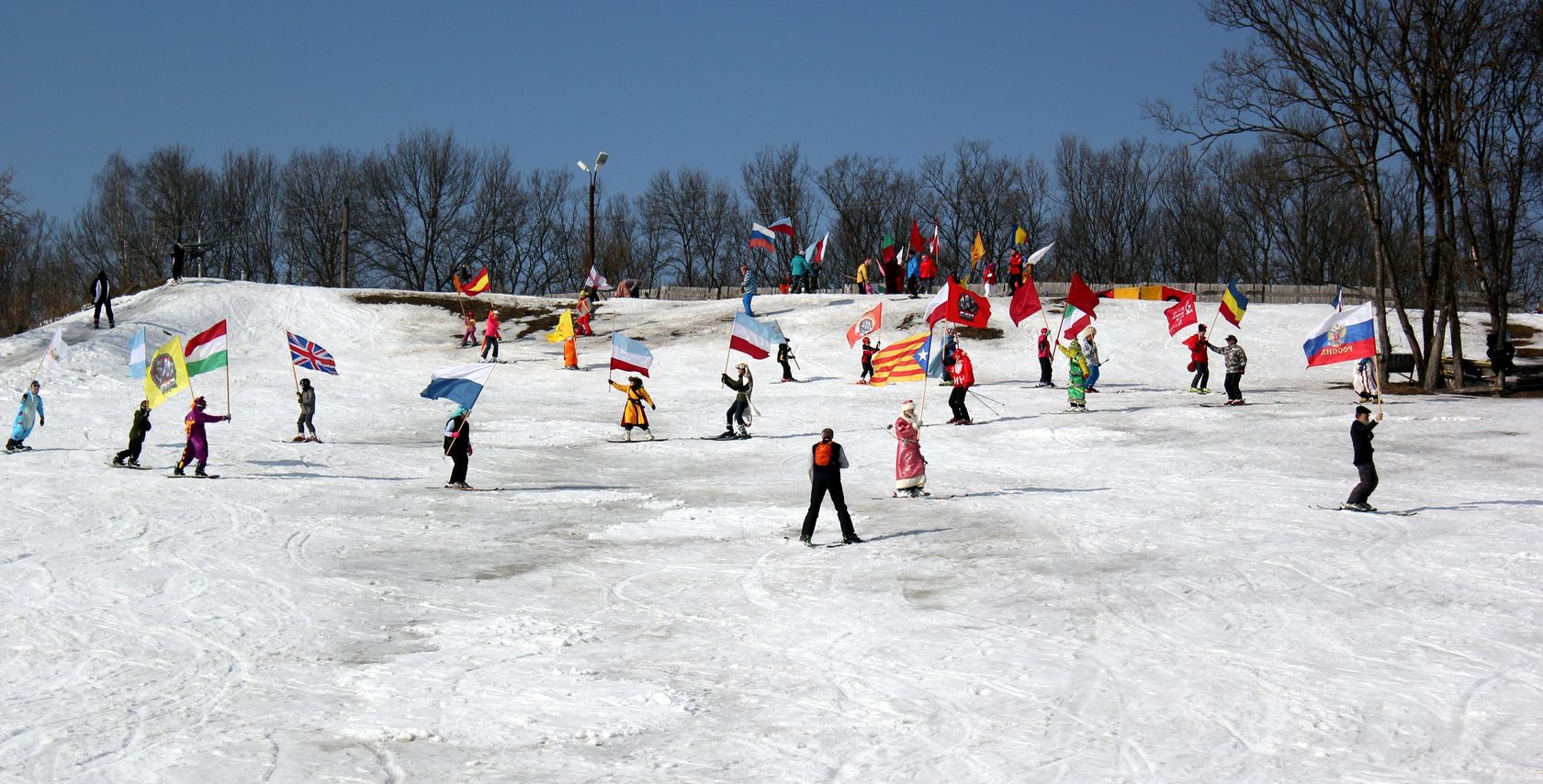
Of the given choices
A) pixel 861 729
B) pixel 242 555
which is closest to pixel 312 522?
pixel 242 555

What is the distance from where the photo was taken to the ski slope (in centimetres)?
Answer: 764

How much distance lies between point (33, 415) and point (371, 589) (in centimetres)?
1239

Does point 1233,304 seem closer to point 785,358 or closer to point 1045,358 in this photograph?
point 1045,358

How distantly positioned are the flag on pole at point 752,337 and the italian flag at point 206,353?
31.0 ft

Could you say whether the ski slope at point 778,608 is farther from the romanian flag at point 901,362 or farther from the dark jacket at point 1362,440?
the romanian flag at point 901,362

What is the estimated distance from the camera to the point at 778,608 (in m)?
11.4

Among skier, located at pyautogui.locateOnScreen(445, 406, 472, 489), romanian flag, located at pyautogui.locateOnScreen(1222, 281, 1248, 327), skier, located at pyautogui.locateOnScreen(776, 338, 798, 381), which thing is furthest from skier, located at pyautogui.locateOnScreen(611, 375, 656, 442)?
romanian flag, located at pyautogui.locateOnScreen(1222, 281, 1248, 327)

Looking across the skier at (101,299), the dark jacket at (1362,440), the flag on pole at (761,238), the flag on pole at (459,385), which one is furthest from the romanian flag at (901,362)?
the skier at (101,299)

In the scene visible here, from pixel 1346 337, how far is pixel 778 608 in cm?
1277

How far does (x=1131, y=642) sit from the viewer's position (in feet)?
33.0

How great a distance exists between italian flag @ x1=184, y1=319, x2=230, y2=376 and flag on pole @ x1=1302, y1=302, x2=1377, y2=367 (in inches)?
748

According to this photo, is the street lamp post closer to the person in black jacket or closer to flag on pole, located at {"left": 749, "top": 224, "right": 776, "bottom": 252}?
flag on pole, located at {"left": 749, "top": 224, "right": 776, "bottom": 252}

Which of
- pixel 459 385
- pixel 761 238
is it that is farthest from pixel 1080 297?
pixel 761 238

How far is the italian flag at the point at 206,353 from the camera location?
70.0 ft
